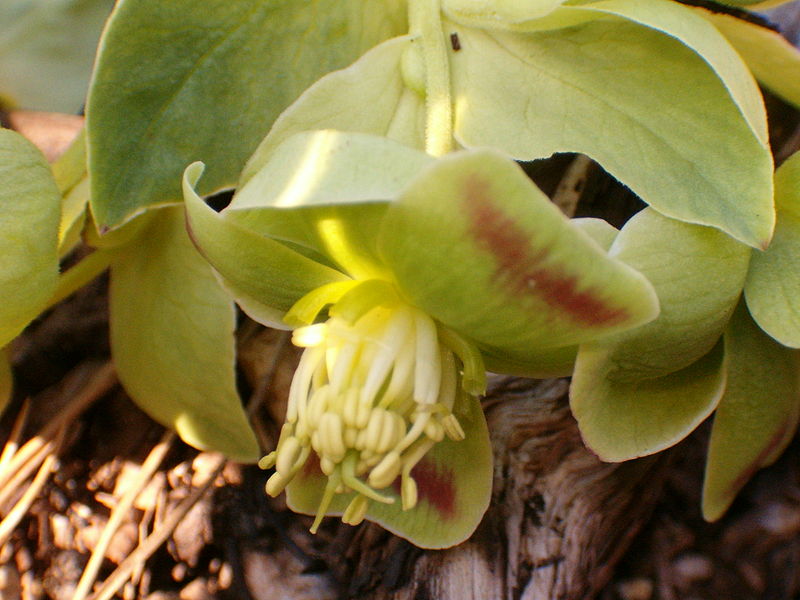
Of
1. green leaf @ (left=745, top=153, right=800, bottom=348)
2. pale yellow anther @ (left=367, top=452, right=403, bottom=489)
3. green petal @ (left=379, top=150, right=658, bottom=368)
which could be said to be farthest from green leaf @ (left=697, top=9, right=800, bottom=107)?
pale yellow anther @ (left=367, top=452, right=403, bottom=489)

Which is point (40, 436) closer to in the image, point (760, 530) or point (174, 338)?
point (174, 338)

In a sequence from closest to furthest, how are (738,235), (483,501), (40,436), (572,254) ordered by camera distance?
(572,254) → (738,235) → (483,501) → (40,436)

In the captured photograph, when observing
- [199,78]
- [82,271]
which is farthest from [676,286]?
[82,271]

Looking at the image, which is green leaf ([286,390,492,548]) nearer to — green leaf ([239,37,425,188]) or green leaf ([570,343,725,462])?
green leaf ([570,343,725,462])

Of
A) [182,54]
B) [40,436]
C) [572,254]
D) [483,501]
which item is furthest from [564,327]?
[40,436]

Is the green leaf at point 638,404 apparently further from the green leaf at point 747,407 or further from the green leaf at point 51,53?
the green leaf at point 51,53
